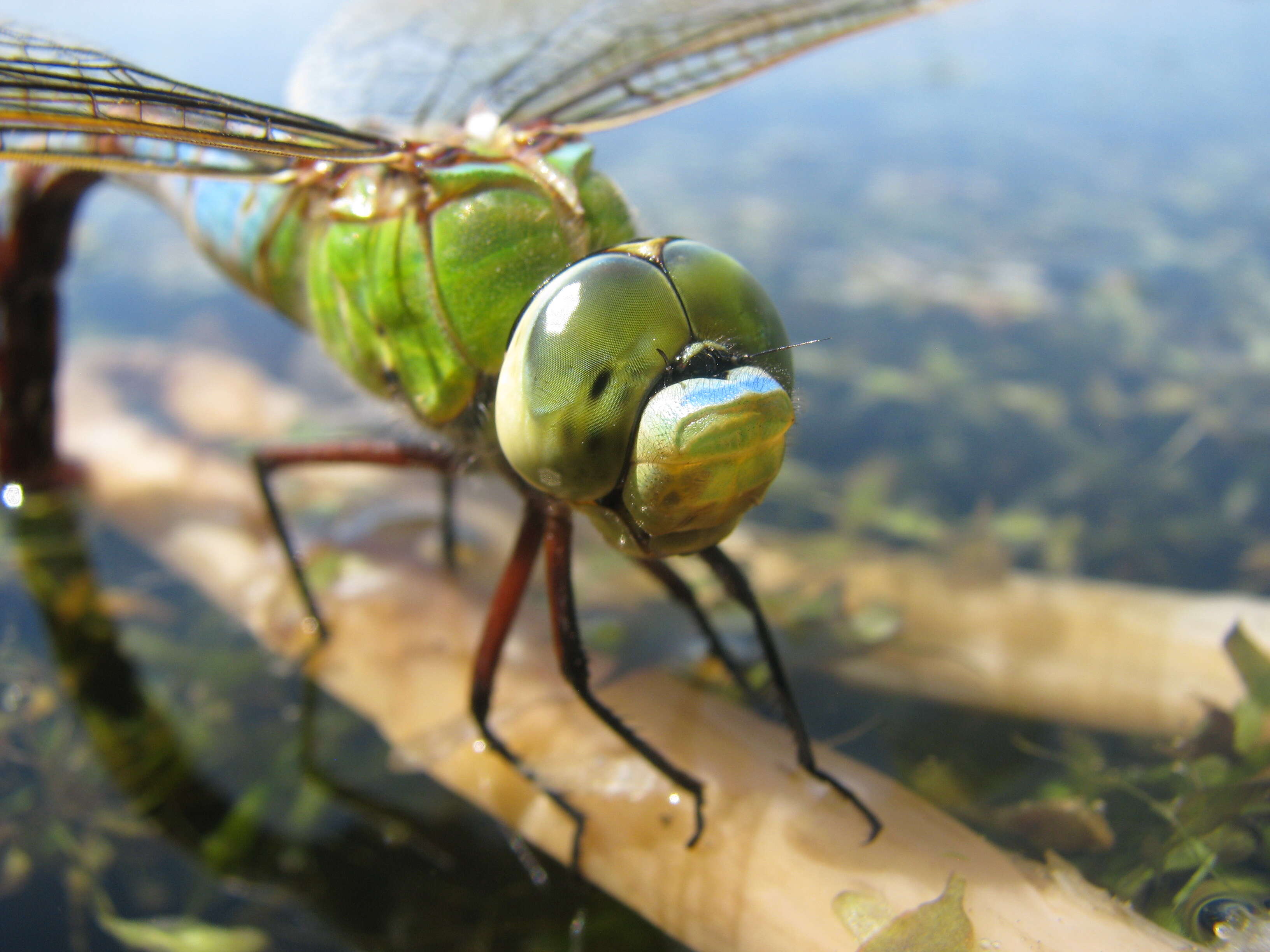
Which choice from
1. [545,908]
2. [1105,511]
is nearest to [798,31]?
[1105,511]

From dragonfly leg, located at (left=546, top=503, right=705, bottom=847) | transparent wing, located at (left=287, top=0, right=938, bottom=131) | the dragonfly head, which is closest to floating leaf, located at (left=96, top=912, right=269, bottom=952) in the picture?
dragonfly leg, located at (left=546, top=503, right=705, bottom=847)

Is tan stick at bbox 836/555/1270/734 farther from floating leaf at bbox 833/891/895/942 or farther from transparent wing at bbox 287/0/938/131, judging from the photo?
transparent wing at bbox 287/0/938/131

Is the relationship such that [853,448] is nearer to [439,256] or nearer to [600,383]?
[439,256]

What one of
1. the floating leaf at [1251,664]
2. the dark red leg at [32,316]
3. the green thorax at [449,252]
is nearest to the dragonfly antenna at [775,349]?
the green thorax at [449,252]

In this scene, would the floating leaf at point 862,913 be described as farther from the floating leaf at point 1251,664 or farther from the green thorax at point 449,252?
the green thorax at point 449,252

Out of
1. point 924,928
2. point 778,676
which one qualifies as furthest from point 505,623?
point 924,928
